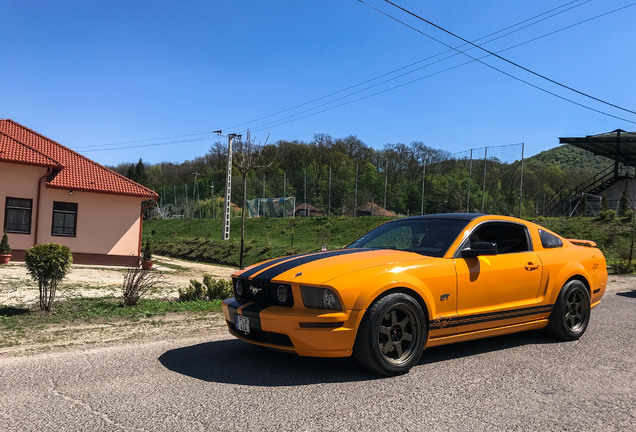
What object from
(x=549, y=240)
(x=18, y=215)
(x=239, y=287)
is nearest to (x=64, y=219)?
(x=18, y=215)

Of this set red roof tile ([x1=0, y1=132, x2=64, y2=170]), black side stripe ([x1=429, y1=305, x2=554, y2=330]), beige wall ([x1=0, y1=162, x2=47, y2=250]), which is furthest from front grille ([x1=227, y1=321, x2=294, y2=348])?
beige wall ([x1=0, y1=162, x2=47, y2=250])

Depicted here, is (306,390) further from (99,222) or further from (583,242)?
(99,222)

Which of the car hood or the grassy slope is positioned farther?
the grassy slope

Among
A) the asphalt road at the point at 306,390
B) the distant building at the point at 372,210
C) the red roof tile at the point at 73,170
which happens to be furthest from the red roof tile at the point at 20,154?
the distant building at the point at 372,210

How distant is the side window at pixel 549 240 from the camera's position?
20.0 ft

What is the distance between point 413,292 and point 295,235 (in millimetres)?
32166

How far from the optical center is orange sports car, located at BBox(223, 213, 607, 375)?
4250mm

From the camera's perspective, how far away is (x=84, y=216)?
72.3 feet

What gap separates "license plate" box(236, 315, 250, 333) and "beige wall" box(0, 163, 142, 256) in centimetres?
1928

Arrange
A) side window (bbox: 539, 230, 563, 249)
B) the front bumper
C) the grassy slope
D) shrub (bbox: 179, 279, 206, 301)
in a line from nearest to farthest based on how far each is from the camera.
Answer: the front bumper → side window (bbox: 539, 230, 563, 249) → shrub (bbox: 179, 279, 206, 301) → the grassy slope

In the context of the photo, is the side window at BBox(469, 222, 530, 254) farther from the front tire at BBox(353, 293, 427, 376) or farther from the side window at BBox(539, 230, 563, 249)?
the front tire at BBox(353, 293, 427, 376)

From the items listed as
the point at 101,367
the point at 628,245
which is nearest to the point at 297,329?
the point at 101,367

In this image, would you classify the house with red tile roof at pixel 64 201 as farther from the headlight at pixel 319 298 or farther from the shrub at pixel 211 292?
the headlight at pixel 319 298

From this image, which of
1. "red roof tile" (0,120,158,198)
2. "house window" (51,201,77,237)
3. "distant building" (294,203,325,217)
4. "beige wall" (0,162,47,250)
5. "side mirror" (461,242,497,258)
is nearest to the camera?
"side mirror" (461,242,497,258)
